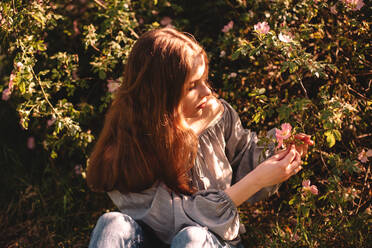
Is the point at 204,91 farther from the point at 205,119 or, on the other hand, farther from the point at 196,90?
the point at 205,119

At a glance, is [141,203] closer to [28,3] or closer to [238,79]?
[238,79]

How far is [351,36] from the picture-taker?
2148 millimetres

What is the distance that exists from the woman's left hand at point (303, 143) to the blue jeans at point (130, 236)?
48 cm

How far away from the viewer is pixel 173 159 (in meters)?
1.80

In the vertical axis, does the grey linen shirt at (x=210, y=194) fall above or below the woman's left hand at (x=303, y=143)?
below

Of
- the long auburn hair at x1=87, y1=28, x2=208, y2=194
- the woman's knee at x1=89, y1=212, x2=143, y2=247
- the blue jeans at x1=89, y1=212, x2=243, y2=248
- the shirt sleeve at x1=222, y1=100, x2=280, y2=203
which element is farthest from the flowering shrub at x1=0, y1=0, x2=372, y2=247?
the woman's knee at x1=89, y1=212, x2=143, y2=247

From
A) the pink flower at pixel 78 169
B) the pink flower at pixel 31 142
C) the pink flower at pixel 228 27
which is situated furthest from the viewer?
the pink flower at pixel 31 142

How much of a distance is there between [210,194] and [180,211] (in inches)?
5.2

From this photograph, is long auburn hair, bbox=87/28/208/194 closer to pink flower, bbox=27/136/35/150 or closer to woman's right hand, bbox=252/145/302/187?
woman's right hand, bbox=252/145/302/187

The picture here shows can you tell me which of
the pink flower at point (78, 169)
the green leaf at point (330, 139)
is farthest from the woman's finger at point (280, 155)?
the pink flower at point (78, 169)

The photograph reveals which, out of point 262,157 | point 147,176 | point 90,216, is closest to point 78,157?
point 90,216

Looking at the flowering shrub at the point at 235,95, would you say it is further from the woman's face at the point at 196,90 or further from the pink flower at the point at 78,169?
the woman's face at the point at 196,90

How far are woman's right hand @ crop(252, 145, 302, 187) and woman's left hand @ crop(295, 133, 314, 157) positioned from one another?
75 millimetres

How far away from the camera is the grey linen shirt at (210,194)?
1.72 meters
